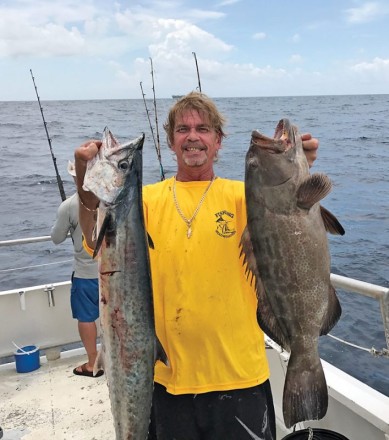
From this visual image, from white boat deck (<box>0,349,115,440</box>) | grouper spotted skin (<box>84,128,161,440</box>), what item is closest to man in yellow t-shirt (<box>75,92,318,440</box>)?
grouper spotted skin (<box>84,128,161,440</box>)

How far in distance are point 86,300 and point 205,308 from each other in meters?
3.09

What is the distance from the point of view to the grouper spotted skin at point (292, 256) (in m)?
2.25

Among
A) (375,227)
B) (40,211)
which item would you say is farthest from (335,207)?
(40,211)

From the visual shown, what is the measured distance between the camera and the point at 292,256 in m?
2.25

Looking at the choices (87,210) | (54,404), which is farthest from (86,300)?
(87,210)

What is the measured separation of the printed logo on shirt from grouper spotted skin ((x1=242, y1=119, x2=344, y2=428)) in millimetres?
333

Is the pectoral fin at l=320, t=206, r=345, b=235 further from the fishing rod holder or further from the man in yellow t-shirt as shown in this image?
the fishing rod holder

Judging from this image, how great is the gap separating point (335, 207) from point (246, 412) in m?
15.5

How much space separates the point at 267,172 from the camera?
2.29 metres

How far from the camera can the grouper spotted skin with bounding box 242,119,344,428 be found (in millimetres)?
2248

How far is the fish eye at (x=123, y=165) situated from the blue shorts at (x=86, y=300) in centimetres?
322

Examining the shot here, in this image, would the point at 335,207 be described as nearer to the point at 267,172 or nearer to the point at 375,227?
the point at 375,227

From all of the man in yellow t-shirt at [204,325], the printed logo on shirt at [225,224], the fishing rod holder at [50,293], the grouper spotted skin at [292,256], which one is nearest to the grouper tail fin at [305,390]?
the grouper spotted skin at [292,256]

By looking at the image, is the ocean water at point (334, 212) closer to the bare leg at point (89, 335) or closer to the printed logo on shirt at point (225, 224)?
the printed logo on shirt at point (225, 224)
